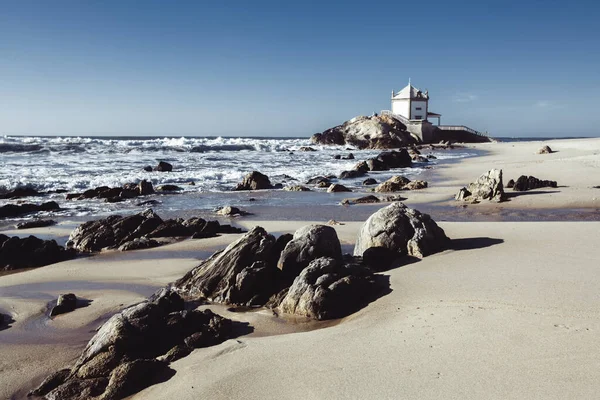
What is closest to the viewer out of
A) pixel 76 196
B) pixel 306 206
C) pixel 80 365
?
pixel 80 365

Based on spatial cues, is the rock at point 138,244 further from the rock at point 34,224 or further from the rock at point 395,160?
the rock at point 395,160

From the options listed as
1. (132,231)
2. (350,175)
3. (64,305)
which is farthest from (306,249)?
(350,175)

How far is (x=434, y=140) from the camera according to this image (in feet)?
233

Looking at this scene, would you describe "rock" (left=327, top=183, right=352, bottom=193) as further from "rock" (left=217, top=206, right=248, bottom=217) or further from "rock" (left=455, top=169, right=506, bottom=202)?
"rock" (left=217, top=206, right=248, bottom=217)

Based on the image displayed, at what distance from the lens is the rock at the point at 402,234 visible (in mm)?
7101

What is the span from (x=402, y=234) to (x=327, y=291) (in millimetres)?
2222

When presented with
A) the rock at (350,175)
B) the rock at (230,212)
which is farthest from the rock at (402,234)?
the rock at (350,175)

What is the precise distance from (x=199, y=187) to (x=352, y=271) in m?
15.9

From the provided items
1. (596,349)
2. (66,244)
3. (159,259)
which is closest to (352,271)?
(596,349)

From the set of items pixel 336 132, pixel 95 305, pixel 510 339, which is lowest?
pixel 95 305

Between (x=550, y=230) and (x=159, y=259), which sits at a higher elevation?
(x=550, y=230)

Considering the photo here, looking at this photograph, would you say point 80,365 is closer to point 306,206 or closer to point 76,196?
point 306,206

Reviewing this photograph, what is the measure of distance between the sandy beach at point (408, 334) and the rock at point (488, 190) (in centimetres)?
648

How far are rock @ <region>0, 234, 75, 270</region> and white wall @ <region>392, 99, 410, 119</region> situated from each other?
67.6 meters
